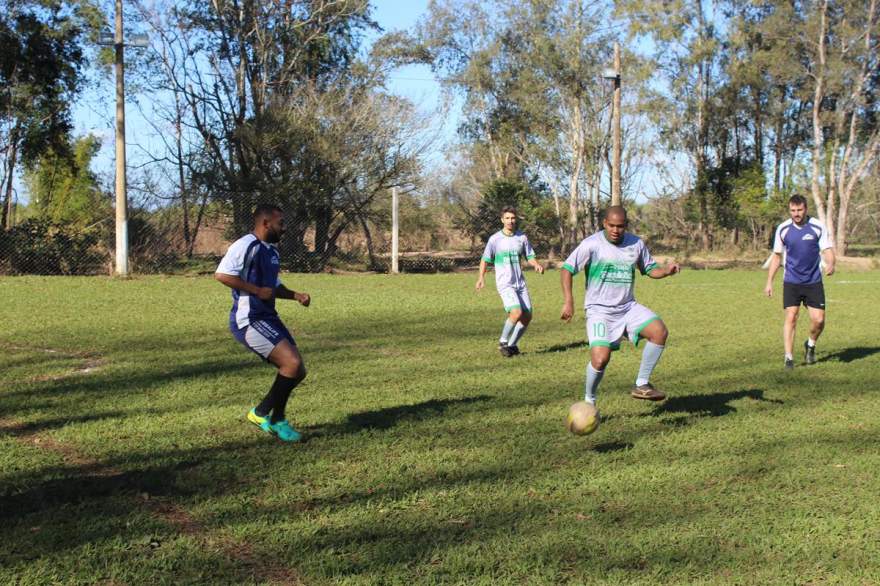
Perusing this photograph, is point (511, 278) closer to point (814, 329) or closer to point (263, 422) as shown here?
point (814, 329)

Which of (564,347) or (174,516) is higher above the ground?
(564,347)

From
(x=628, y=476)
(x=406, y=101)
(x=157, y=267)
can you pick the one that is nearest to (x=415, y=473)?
(x=628, y=476)

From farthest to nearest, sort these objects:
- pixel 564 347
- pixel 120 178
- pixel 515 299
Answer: pixel 120 178, pixel 564 347, pixel 515 299

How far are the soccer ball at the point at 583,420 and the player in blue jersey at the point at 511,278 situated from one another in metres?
4.38

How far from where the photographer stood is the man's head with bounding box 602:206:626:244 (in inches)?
272

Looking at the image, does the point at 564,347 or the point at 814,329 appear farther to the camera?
the point at 564,347

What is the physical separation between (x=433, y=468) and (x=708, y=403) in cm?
312

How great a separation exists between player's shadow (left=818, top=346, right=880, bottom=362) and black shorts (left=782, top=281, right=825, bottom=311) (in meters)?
0.74

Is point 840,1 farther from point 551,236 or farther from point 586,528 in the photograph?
Result: point 586,528

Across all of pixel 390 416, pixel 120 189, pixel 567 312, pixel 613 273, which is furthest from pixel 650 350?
pixel 120 189

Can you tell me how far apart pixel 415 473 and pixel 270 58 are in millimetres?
28047

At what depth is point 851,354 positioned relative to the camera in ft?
34.9

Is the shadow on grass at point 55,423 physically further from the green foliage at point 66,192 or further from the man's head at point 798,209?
the green foliage at point 66,192

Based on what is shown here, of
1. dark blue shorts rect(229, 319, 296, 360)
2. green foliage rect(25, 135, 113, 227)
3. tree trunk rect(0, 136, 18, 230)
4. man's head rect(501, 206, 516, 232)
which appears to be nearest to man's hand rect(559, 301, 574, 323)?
dark blue shorts rect(229, 319, 296, 360)
